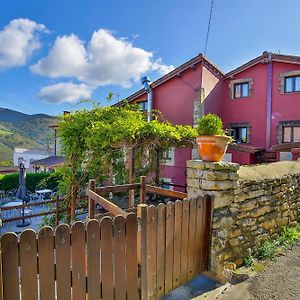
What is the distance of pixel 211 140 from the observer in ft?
11.9

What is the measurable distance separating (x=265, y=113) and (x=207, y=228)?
1265 cm

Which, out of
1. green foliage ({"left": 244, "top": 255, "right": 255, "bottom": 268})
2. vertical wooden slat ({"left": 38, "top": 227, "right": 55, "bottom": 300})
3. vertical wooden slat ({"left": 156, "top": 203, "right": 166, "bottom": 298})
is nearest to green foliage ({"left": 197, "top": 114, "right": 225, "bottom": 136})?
vertical wooden slat ({"left": 156, "top": 203, "right": 166, "bottom": 298})

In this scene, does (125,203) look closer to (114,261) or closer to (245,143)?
(114,261)

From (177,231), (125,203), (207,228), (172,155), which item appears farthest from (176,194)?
(172,155)

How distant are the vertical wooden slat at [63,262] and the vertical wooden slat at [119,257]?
49 cm

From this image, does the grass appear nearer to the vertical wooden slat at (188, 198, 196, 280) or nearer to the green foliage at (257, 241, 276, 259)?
the green foliage at (257, 241, 276, 259)

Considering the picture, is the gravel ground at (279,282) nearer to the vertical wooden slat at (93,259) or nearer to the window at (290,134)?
the vertical wooden slat at (93,259)

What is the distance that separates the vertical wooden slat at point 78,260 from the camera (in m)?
2.31

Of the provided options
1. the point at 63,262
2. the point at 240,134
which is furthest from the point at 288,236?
the point at 240,134

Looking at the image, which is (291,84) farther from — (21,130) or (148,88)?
(21,130)

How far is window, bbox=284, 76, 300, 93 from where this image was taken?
13.4 m

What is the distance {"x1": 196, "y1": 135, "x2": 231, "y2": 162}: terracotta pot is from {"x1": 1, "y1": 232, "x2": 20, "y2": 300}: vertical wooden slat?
2612 mm

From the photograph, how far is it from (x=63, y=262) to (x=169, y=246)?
4.35ft

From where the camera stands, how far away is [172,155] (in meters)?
16.0
